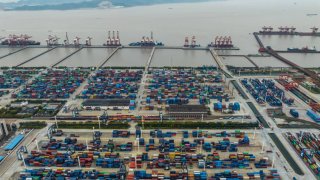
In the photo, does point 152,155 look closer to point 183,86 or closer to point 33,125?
point 33,125

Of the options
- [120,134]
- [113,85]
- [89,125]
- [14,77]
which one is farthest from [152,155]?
[14,77]

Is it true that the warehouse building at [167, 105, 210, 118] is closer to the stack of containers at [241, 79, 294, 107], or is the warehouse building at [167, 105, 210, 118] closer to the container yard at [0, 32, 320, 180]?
the container yard at [0, 32, 320, 180]

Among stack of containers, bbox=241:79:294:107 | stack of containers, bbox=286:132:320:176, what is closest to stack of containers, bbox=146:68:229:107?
stack of containers, bbox=241:79:294:107

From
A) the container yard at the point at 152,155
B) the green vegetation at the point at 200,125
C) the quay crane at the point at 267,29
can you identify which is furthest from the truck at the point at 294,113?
the quay crane at the point at 267,29

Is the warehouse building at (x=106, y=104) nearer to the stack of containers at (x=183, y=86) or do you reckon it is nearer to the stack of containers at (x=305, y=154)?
the stack of containers at (x=183, y=86)

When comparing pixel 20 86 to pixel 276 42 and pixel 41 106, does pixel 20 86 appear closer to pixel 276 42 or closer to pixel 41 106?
pixel 41 106

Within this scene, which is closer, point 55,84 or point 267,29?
point 55,84
